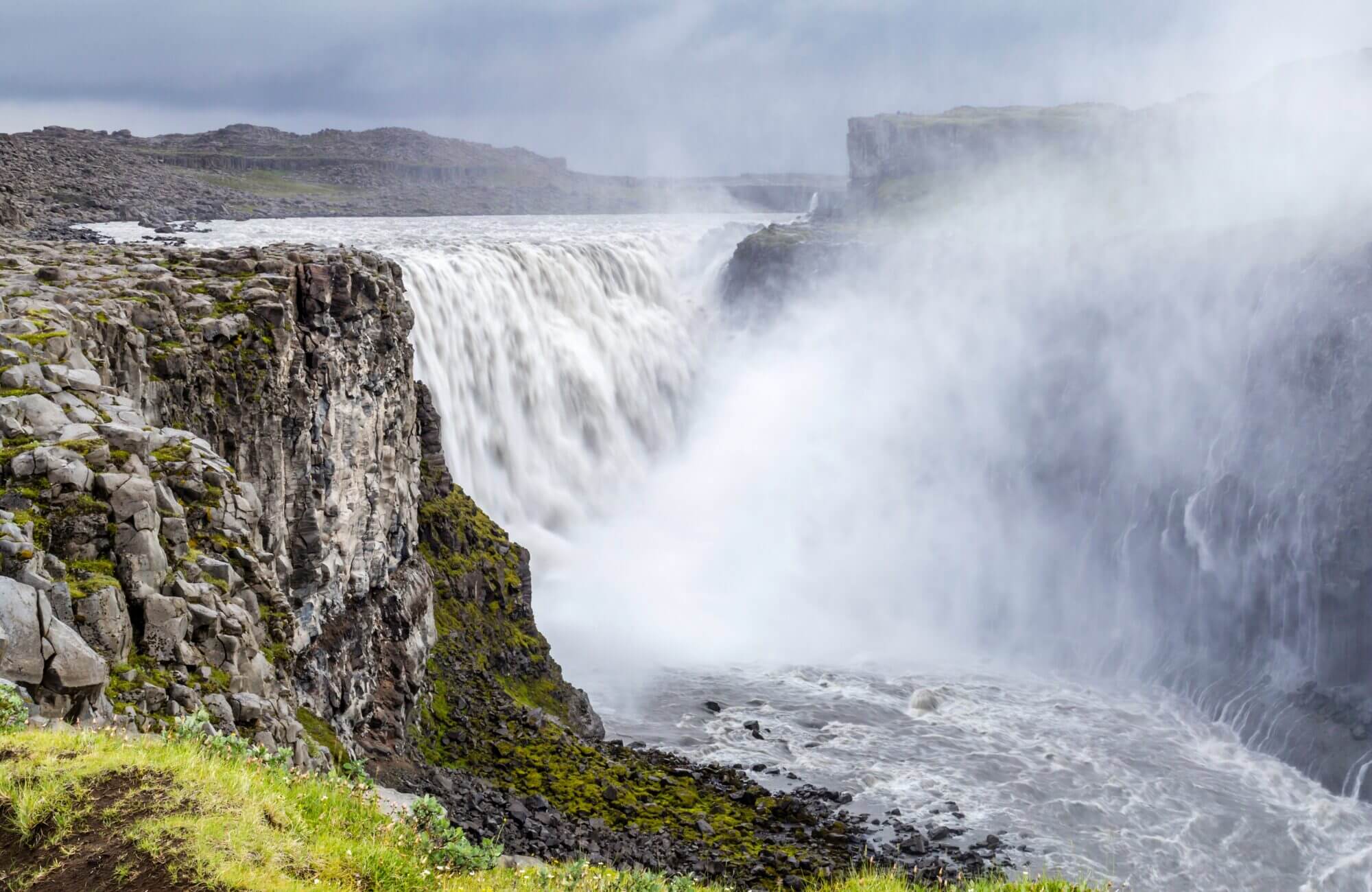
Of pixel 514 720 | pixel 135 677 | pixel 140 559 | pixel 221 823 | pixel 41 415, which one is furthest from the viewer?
pixel 514 720

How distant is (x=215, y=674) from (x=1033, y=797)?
29.6 m

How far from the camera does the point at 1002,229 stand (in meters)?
99.9

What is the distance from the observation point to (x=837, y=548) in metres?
64.6

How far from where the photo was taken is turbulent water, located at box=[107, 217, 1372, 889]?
35.6 m

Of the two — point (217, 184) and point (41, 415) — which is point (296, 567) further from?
point (217, 184)

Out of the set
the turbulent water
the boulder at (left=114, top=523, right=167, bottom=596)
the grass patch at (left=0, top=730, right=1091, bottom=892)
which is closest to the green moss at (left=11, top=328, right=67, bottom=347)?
the boulder at (left=114, top=523, right=167, bottom=596)

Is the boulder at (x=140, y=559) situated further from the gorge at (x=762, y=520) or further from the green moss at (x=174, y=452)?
the green moss at (x=174, y=452)

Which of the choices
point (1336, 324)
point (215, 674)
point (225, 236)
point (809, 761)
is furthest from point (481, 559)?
point (225, 236)

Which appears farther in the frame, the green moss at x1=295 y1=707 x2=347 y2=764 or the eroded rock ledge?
the green moss at x1=295 y1=707 x2=347 y2=764

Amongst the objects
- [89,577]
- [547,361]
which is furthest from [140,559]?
[547,361]

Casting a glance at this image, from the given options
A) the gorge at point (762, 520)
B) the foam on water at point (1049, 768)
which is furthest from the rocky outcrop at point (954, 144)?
the foam on water at point (1049, 768)

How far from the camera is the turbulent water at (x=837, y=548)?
35.6m

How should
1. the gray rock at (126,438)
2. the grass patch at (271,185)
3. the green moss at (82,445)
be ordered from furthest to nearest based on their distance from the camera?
1. the grass patch at (271,185)
2. the gray rock at (126,438)
3. the green moss at (82,445)

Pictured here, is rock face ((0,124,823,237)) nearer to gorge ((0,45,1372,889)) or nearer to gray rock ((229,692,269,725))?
gorge ((0,45,1372,889))
